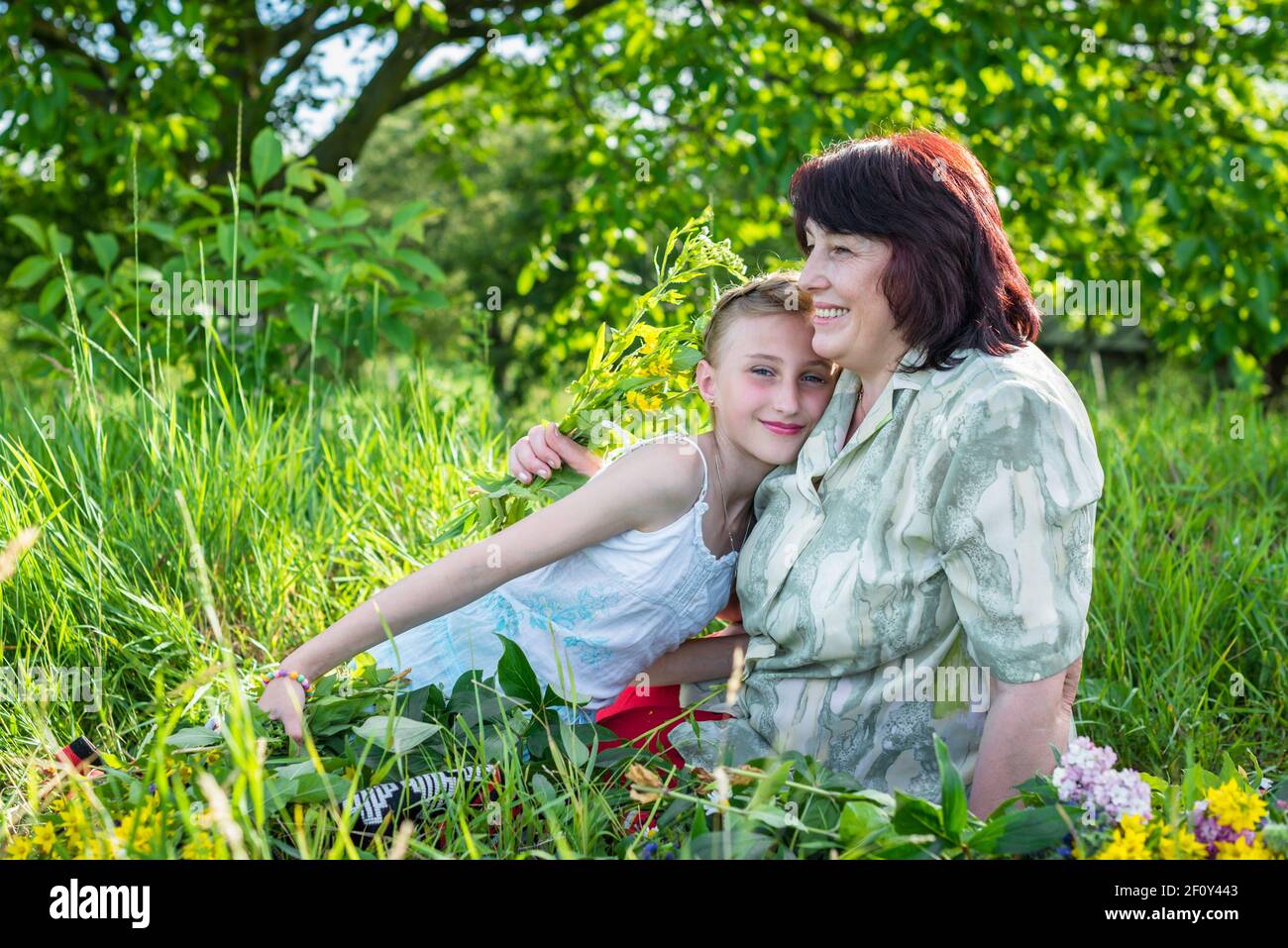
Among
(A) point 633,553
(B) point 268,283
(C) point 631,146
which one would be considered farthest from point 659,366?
(C) point 631,146

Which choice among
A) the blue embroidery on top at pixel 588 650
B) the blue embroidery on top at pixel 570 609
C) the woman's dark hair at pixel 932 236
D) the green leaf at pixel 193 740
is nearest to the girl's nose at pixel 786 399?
the woman's dark hair at pixel 932 236

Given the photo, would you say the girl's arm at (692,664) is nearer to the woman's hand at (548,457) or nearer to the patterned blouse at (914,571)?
the patterned blouse at (914,571)

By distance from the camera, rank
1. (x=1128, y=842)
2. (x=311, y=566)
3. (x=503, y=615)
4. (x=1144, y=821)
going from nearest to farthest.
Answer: (x=1128, y=842) < (x=1144, y=821) < (x=503, y=615) < (x=311, y=566)

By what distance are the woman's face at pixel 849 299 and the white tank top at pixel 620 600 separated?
15.1 inches

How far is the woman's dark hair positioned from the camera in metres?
2.11

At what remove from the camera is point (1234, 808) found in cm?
152

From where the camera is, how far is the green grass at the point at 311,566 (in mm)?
2512

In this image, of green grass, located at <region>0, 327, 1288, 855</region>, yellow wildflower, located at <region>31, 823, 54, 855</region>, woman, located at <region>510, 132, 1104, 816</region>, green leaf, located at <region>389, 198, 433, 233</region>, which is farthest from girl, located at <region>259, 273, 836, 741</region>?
green leaf, located at <region>389, 198, 433, 233</region>

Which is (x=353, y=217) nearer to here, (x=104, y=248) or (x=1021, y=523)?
(x=104, y=248)

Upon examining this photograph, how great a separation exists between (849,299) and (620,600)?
2.58 feet

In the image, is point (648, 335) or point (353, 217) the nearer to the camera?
point (648, 335)
